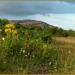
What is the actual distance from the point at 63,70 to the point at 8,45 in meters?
1.63

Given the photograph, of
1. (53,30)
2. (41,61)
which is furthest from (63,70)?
(53,30)

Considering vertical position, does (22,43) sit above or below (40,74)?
above

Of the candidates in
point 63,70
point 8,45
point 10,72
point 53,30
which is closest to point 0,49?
point 8,45

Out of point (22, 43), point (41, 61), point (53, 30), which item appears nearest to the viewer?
point (41, 61)

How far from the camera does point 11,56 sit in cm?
905

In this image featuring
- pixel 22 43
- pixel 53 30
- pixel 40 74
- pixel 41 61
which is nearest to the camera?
pixel 40 74

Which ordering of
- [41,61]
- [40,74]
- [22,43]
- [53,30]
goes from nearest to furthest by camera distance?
[40,74] → [41,61] → [22,43] → [53,30]

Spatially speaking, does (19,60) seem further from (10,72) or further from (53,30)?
(53,30)

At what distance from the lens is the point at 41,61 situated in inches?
350

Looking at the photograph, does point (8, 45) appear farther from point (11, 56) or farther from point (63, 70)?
point (63, 70)

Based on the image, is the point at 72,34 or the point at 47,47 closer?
the point at 47,47

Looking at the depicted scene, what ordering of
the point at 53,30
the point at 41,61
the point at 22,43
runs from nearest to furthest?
the point at 41,61 → the point at 22,43 → the point at 53,30

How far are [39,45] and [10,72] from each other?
1467 mm

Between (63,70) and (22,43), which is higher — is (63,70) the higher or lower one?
the lower one
